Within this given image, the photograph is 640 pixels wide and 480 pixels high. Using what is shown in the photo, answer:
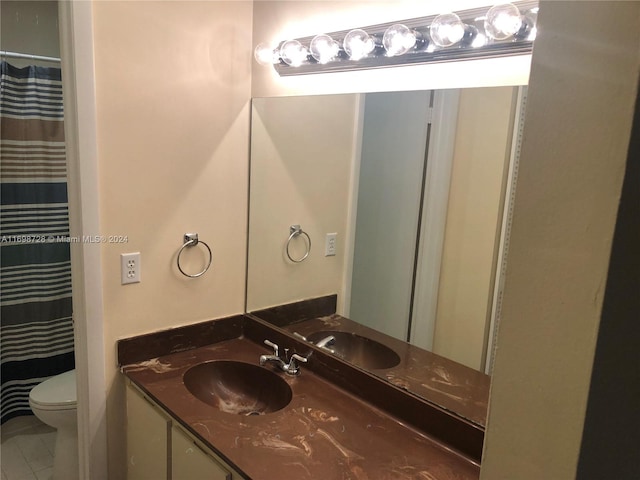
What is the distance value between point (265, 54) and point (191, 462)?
4.46 ft

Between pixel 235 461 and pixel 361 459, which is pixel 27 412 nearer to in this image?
pixel 235 461

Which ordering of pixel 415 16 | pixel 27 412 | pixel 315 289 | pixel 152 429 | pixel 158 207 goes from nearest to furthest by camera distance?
pixel 415 16 < pixel 152 429 < pixel 158 207 < pixel 315 289 < pixel 27 412

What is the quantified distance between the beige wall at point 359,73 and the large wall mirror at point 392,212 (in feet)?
0.11

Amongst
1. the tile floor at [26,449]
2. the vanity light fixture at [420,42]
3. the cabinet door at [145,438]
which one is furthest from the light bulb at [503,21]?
the tile floor at [26,449]

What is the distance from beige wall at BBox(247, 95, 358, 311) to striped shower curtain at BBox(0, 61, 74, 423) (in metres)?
1.30

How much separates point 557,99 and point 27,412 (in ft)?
10.1

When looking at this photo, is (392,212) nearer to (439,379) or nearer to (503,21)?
(439,379)

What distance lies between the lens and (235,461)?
3.97 feet

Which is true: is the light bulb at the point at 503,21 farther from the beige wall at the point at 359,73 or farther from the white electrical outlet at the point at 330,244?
the white electrical outlet at the point at 330,244

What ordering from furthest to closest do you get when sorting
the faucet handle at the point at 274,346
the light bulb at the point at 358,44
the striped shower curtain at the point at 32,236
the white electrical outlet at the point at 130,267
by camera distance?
the striped shower curtain at the point at 32,236 → the faucet handle at the point at 274,346 → the white electrical outlet at the point at 130,267 → the light bulb at the point at 358,44

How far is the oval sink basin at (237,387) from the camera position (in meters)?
1.69

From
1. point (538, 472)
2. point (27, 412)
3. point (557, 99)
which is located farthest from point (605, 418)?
point (27, 412)

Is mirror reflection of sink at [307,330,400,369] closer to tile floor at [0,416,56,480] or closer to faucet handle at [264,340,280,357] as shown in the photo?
faucet handle at [264,340,280,357]

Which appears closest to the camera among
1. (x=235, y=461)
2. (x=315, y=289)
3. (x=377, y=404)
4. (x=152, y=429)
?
(x=235, y=461)
